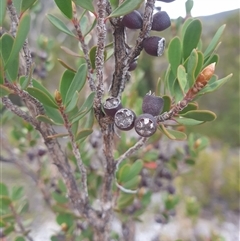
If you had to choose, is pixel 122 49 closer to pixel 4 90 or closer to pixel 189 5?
pixel 4 90

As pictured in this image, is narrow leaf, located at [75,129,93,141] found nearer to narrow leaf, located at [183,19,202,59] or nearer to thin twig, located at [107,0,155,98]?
thin twig, located at [107,0,155,98]

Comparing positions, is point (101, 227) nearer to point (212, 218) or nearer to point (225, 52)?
point (212, 218)

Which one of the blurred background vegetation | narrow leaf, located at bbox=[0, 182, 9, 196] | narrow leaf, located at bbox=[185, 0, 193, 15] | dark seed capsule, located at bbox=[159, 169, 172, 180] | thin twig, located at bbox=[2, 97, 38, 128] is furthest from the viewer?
the blurred background vegetation

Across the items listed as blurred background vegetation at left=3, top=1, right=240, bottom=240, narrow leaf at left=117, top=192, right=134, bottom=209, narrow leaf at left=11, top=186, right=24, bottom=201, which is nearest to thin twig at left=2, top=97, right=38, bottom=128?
narrow leaf at left=117, top=192, right=134, bottom=209

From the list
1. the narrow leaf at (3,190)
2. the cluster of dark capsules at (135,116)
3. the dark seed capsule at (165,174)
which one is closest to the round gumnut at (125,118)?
the cluster of dark capsules at (135,116)

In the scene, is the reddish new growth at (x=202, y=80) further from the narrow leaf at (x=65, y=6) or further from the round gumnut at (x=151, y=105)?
the narrow leaf at (x=65, y=6)

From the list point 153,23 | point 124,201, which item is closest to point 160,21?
point 153,23
